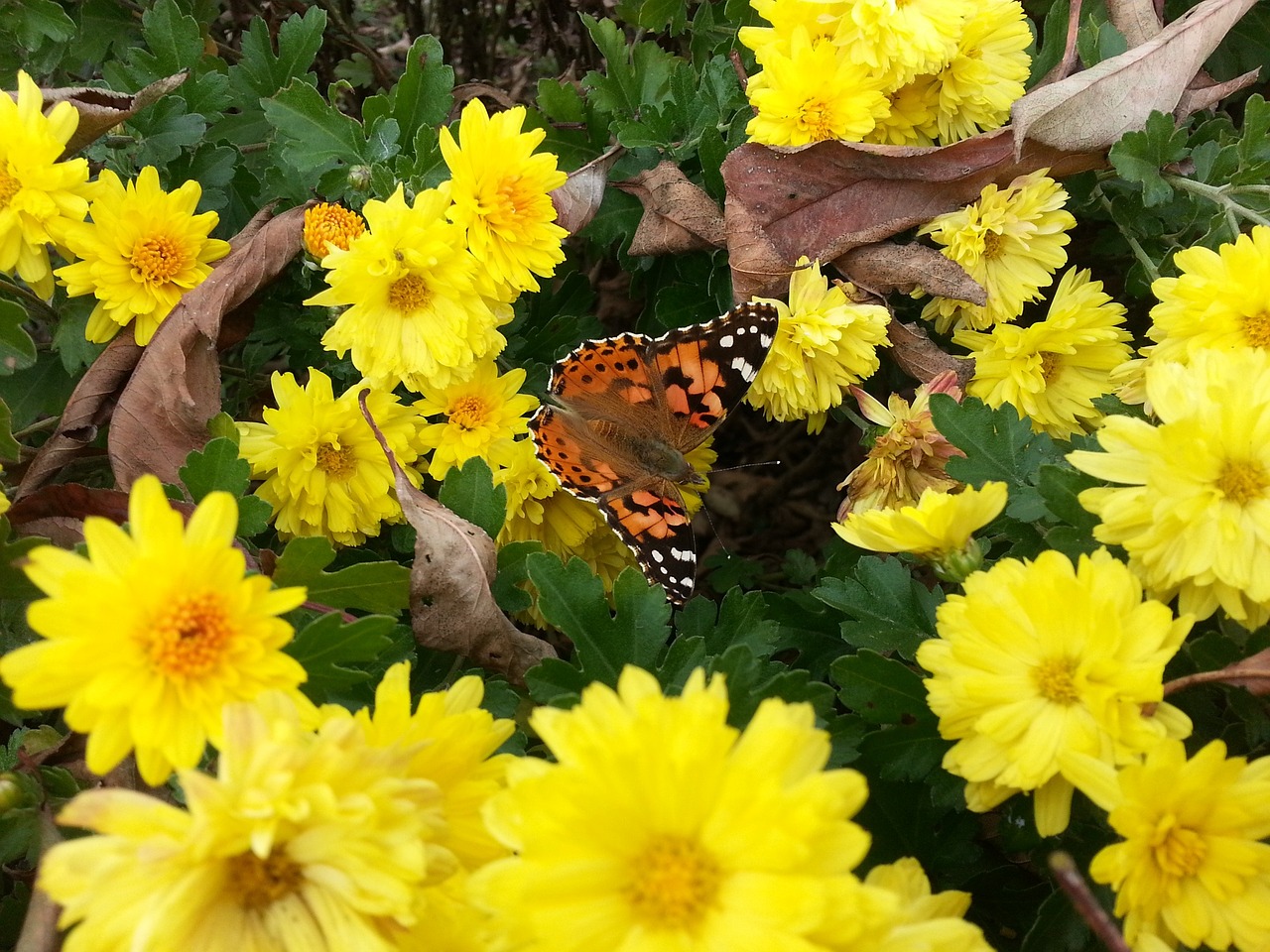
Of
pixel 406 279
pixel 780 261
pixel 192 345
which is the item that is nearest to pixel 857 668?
pixel 780 261

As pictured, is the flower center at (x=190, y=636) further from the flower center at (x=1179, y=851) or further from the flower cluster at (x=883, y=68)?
the flower cluster at (x=883, y=68)

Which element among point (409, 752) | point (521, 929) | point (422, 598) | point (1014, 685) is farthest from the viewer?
point (422, 598)

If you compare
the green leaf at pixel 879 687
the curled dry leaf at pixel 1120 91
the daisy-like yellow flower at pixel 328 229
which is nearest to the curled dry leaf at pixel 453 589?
the daisy-like yellow flower at pixel 328 229

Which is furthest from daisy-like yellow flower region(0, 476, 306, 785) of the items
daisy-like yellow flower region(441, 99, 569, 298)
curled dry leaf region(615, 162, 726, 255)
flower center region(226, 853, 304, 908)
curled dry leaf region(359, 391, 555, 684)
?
curled dry leaf region(615, 162, 726, 255)

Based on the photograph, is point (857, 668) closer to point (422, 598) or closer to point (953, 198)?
point (422, 598)

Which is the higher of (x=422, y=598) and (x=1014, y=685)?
(x=1014, y=685)

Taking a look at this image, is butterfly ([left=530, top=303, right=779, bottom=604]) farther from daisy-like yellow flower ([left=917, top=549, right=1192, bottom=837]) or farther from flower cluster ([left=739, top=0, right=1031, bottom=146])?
daisy-like yellow flower ([left=917, top=549, right=1192, bottom=837])

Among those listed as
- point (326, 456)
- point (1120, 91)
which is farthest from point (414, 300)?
point (1120, 91)
